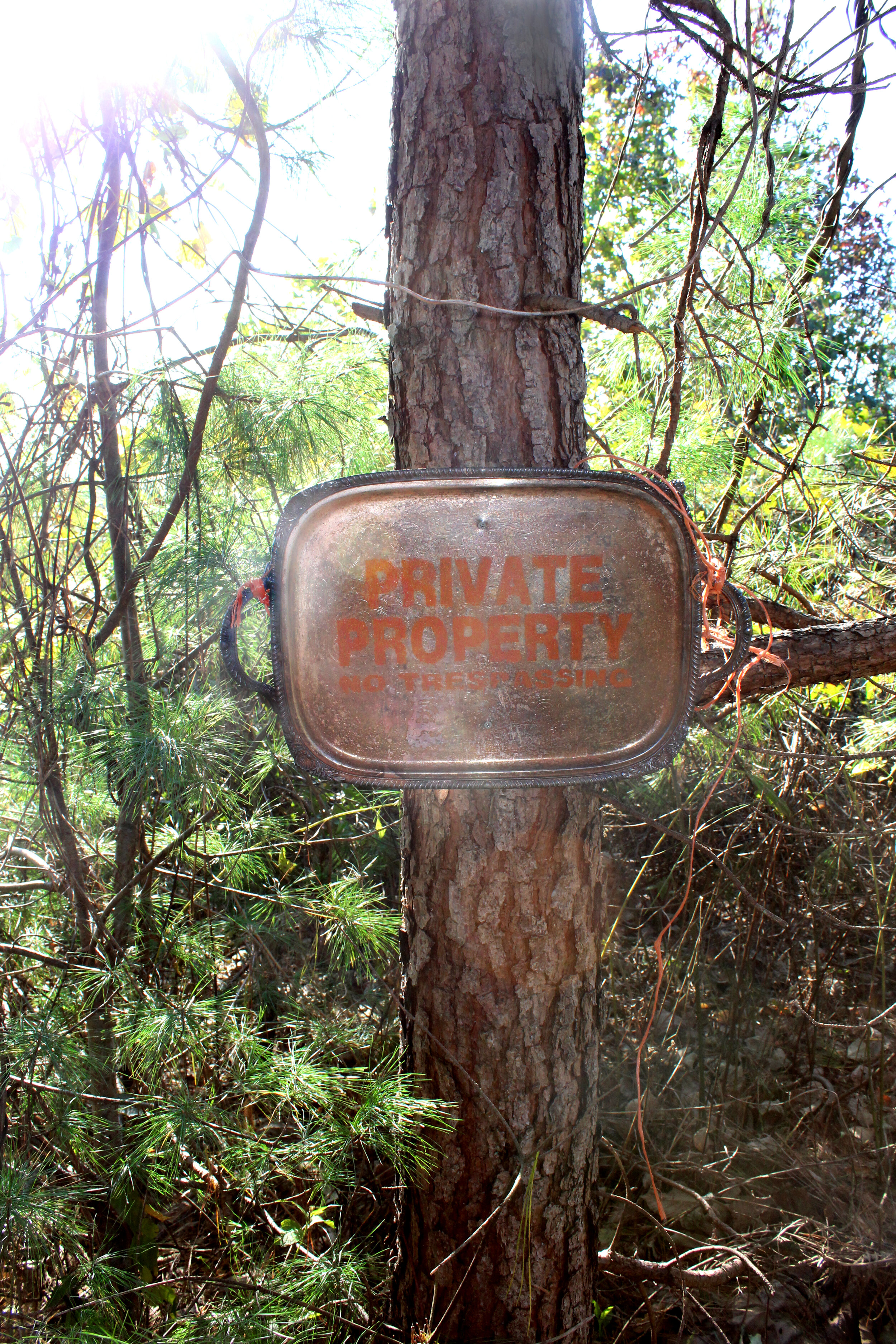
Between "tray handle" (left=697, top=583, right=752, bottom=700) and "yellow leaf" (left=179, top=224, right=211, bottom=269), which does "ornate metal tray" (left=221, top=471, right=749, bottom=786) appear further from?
"yellow leaf" (left=179, top=224, right=211, bottom=269)

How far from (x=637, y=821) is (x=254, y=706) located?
108 centimetres

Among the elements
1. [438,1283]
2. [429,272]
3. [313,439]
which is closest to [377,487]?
[429,272]

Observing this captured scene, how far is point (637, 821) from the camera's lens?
2.00 m

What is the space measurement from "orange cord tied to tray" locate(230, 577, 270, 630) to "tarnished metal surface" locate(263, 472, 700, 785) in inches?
0.5

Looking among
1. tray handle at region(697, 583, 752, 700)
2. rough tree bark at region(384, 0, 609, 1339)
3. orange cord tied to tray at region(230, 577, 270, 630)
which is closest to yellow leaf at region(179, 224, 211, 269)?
rough tree bark at region(384, 0, 609, 1339)

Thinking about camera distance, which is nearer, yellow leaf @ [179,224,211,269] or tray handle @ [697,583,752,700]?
tray handle @ [697,583,752,700]

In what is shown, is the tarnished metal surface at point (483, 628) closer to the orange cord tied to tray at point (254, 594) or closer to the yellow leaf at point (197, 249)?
the orange cord tied to tray at point (254, 594)

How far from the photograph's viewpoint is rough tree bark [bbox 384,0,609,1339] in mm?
972

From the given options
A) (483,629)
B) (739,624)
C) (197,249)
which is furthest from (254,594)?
(197,249)

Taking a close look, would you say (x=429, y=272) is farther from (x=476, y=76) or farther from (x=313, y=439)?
(x=313, y=439)

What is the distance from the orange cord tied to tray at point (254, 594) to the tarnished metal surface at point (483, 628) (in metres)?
0.01

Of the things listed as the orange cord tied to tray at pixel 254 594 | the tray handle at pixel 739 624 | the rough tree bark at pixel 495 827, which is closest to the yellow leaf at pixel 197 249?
the rough tree bark at pixel 495 827

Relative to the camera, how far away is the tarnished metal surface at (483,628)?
877 mm

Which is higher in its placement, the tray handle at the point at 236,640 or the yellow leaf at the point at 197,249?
the yellow leaf at the point at 197,249
